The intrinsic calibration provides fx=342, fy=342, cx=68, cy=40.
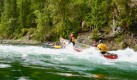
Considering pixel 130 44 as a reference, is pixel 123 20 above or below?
above

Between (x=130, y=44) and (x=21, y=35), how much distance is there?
3774cm

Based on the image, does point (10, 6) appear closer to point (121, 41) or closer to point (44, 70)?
point (121, 41)

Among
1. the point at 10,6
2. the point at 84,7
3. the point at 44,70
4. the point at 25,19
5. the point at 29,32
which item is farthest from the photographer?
the point at 10,6

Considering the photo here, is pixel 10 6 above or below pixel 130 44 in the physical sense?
above

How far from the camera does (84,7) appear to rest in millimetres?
54250

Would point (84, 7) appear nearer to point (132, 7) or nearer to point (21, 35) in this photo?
point (132, 7)

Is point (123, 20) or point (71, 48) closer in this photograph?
point (71, 48)

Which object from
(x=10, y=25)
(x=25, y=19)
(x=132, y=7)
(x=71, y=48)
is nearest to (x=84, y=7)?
(x=132, y=7)

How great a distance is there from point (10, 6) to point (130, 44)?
2042 inches

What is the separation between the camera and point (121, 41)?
135ft

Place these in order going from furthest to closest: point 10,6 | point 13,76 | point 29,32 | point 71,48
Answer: point 10,6, point 29,32, point 71,48, point 13,76

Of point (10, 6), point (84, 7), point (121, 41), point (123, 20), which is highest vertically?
point (10, 6)

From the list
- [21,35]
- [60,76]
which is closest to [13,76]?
[60,76]

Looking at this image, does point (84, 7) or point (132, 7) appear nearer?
point (132, 7)
